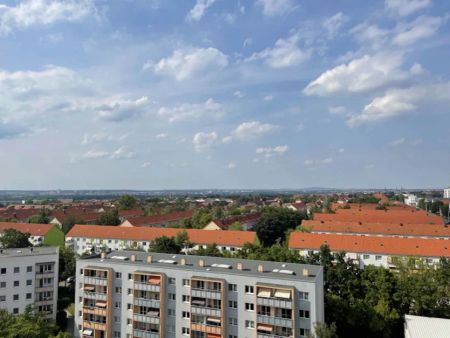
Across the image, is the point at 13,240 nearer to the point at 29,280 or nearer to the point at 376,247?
the point at 29,280

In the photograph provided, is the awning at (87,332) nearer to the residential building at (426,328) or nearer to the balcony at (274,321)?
the balcony at (274,321)

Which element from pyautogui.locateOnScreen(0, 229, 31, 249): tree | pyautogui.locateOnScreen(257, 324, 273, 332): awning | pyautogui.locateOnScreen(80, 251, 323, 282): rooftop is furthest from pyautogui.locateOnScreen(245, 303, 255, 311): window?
pyautogui.locateOnScreen(0, 229, 31, 249): tree

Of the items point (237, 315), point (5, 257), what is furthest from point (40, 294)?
point (237, 315)

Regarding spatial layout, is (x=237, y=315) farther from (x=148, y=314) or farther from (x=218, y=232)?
(x=218, y=232)

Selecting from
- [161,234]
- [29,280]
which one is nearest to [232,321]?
[29,280]

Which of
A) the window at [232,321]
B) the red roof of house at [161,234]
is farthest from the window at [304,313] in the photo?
the red roof of house at [161,234]

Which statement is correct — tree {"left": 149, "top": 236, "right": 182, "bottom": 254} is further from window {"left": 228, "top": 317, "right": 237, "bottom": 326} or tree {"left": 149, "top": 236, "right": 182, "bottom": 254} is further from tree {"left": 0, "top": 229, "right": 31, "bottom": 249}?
tree {"left": 0, "top": 229, "right": 31, "bottom": 249}
